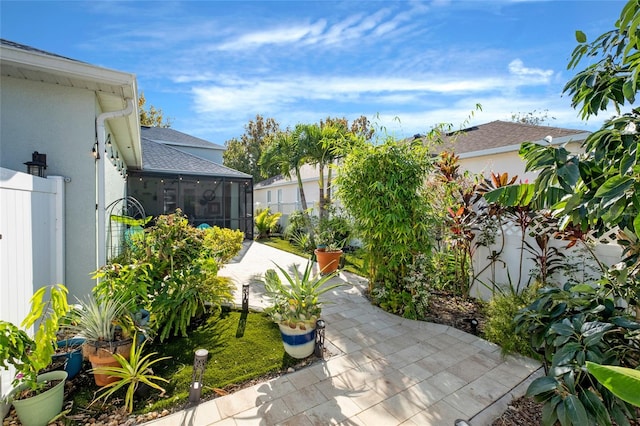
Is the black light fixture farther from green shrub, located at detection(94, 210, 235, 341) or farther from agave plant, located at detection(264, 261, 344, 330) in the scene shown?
agave plant, located at detection(264, 261, 344, 330)

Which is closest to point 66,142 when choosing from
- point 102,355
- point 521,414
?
point 102,355

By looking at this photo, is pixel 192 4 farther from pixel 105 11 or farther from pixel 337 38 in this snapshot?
pixel 337 38

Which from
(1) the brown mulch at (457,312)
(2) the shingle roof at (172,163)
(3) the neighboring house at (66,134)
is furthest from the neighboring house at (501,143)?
(2) the shingle roof at (172,163)

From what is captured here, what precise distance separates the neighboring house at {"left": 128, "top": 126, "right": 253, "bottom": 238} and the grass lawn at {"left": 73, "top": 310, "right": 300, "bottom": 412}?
880cm

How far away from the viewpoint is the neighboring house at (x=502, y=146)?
8766 millimetres

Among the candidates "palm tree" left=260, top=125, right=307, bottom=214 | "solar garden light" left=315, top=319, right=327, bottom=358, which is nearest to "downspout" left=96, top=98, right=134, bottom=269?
"solar garden light" left=315, top=319, right=327, bottom=358

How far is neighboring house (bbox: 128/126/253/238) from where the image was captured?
1227cm

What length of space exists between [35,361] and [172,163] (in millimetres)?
12007

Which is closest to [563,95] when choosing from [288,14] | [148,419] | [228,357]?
[288,14]

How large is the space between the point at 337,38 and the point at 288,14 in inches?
42.3

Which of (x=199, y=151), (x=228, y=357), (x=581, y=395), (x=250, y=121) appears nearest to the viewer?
(x=581, y=395)

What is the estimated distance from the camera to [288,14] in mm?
5172

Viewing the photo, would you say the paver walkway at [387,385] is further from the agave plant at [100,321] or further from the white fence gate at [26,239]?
the white fence gate at [26,239]

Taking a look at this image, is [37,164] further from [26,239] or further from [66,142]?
[26,239]
